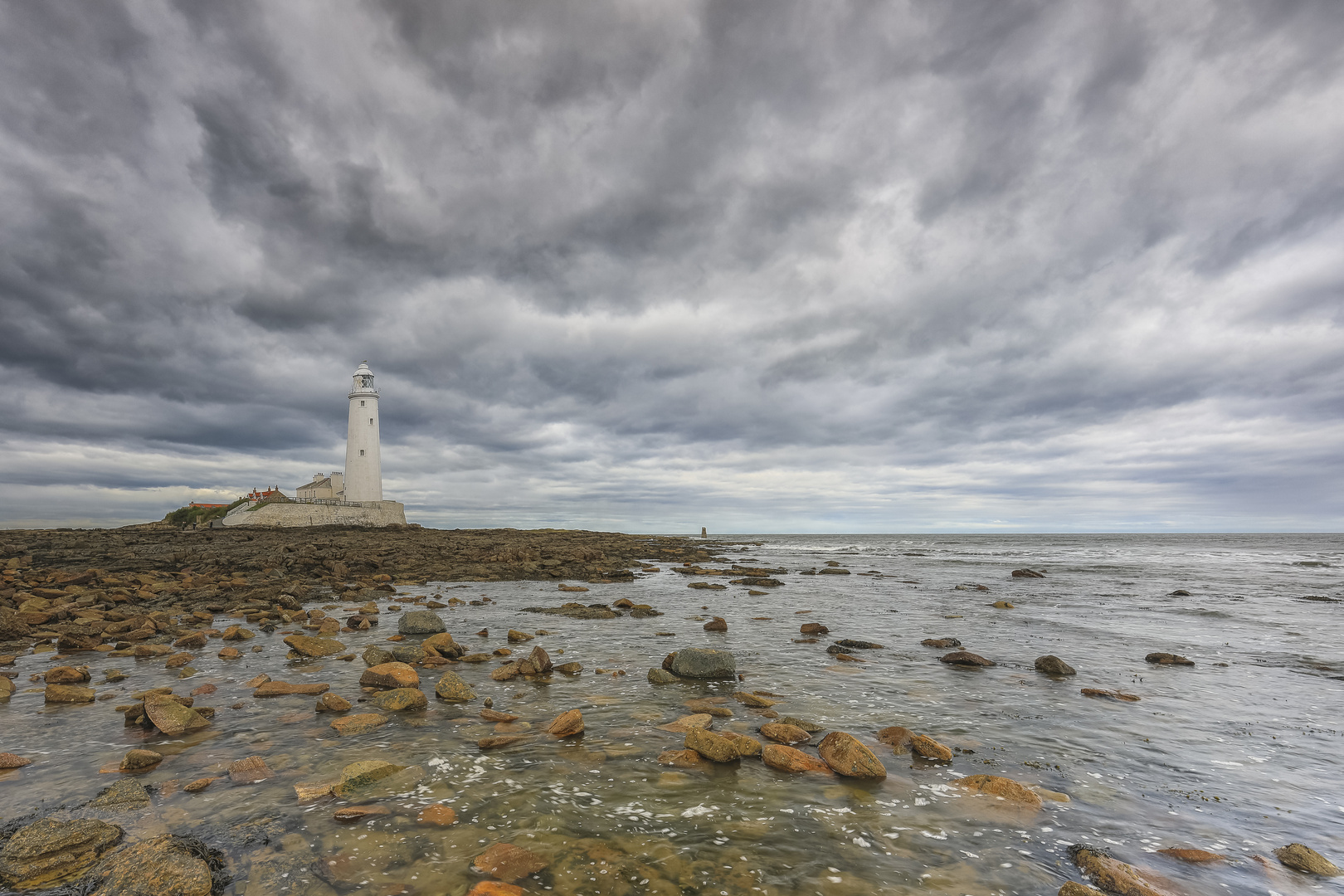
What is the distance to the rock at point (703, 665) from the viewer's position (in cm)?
1162

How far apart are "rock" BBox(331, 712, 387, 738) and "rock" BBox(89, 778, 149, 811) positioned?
2247 millimetres

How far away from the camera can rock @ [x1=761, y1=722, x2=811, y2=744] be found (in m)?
7.98

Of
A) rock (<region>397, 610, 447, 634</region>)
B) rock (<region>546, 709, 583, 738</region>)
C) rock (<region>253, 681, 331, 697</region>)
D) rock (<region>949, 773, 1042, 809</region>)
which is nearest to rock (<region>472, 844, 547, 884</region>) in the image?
rock (<region>546, 709, 583, 738</region>)

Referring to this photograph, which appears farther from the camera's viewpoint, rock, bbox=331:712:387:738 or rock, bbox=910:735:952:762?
rock, bbox=331:712:387:738

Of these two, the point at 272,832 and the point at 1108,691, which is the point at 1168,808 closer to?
the point at 1108,691

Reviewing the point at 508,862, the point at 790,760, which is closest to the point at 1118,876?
the point at 790,760

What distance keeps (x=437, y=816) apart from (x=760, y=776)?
146 inches

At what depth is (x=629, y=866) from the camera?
15.8 feet

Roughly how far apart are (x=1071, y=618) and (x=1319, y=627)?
7.54 metres

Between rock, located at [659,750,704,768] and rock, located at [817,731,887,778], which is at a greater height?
rock, located at [817,731,887,778]

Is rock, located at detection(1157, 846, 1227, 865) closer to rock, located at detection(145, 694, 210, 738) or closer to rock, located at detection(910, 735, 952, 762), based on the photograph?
rock, located at detection(910, 735, 952, 762)

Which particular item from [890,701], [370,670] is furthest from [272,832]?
[890,701]

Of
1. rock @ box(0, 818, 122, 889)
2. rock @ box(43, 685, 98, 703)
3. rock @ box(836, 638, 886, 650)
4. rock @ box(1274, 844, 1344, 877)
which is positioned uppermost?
rock @ box(0, 818, 122, 889)

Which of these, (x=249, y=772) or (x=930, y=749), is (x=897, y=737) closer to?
(x=930, y=749)
